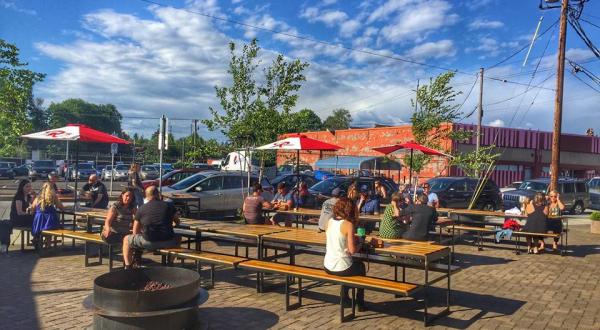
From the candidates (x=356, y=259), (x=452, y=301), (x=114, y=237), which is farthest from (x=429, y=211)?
(x=114, y=237)

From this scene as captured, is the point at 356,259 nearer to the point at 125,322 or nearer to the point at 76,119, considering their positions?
the point at 125,322

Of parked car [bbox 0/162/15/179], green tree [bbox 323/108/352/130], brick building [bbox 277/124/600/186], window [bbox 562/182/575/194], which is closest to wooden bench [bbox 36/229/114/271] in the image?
window [bbox 562/182/575/194]

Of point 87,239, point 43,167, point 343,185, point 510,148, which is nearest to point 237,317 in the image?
point 87,239

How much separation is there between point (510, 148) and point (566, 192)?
1821 cm

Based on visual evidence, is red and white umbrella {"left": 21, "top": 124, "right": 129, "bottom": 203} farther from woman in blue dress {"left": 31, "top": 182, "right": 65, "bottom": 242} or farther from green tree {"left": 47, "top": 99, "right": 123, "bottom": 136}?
green tree {"left": 47, "top": 99, "right": 123, "bottom": 136}

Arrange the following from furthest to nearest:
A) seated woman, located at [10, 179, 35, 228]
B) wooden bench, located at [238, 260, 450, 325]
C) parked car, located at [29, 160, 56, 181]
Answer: parked car, located at [29, 160, 56, 181], seated woman, located at [10, 179, 35, 228], wooden bench, located at [238, 260, 450, 325]

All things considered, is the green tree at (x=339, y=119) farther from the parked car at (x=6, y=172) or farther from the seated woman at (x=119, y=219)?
the seated woman at (x=119, y=219)

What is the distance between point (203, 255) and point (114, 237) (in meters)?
1.79

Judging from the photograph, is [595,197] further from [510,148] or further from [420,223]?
[420,223]

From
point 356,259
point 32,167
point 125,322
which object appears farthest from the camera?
point 32,167

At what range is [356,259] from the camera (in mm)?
6422

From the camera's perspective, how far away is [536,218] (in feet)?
35.7

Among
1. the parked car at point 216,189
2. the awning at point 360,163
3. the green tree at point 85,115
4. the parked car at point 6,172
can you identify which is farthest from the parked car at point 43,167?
the green tree at point 85,115

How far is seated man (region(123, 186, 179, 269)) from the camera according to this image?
697cm
